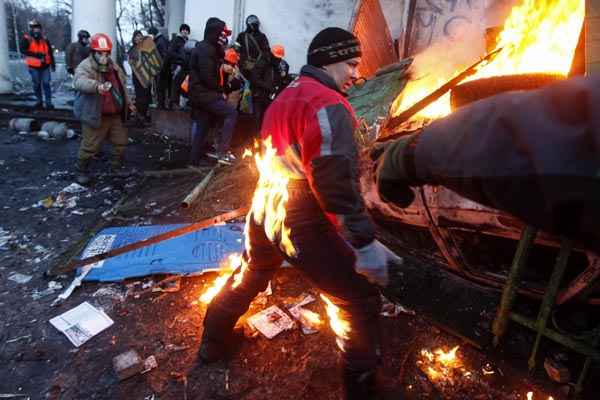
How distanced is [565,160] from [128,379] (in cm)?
284

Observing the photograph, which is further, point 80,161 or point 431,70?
point 80,161

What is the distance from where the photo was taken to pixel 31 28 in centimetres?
1073

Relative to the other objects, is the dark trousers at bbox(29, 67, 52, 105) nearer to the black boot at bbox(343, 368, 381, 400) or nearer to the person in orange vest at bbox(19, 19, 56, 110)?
the person in orange vest at bbox(19, 19, 56, 110)

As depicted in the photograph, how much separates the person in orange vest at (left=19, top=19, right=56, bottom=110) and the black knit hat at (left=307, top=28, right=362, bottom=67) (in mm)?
11316

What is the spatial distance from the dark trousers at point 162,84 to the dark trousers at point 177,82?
0.34 meters

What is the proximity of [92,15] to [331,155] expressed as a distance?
12381 millimetres

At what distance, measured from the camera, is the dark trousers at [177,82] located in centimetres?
914

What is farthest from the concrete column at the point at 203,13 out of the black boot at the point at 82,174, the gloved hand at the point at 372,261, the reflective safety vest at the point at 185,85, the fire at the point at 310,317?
the gloved hand at the point at 372,261

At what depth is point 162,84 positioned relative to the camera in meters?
9.84

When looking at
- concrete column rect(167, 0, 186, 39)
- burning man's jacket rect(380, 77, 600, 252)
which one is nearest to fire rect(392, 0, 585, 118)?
burning man's jacket rect(380, 77, 600, 252)

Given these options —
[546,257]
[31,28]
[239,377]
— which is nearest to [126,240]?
[239,377]

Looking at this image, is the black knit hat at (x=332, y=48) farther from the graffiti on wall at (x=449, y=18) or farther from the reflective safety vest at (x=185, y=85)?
the graffiti on wall at (x=449, y=18)

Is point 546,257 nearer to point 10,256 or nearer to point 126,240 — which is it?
point 126,240

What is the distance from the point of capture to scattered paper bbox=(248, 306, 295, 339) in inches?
122
